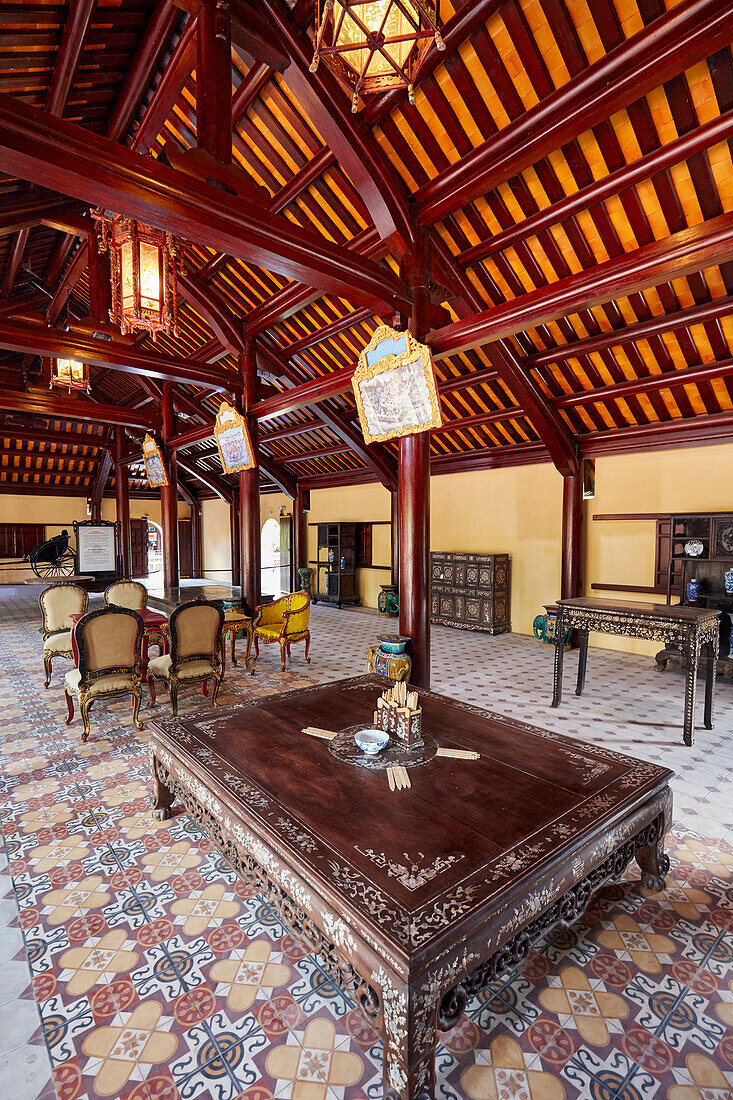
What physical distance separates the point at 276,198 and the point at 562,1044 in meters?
7.10

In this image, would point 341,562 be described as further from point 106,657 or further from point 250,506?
point 106,657

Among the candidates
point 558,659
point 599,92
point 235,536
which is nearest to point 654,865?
point 558,659

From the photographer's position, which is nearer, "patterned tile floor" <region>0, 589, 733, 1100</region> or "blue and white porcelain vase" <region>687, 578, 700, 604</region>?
"patterned tile floor" <region>0, 589, 733, 1100</region>

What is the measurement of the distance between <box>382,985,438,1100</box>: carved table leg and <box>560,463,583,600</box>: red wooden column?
733 cm

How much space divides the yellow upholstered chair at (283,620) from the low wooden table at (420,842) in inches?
147

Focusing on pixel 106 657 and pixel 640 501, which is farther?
pixel 640 501

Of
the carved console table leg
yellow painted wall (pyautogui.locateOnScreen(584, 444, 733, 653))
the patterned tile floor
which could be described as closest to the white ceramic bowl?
the patterned tile floor

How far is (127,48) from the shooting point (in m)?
4.11

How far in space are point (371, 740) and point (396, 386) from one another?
10.6ft

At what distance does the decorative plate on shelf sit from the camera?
262 inches

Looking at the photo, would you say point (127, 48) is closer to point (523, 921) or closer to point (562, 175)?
point (562, 175)

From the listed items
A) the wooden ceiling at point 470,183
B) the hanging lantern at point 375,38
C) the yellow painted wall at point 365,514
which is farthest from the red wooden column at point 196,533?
the hanging lantern at point 375,38

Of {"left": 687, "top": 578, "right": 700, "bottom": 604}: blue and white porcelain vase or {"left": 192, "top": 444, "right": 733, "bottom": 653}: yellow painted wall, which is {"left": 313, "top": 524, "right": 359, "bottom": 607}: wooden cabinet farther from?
{"left": 687, "top": 578, "right": 700, "bottom": 604}: blue and white porcelain vase

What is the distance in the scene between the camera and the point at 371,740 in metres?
2.49
